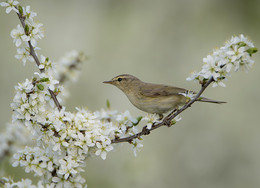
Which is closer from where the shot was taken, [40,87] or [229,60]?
[40,87]

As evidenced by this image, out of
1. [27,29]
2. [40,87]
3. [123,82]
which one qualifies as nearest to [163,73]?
[123,82]

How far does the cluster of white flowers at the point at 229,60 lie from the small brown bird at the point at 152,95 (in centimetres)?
122

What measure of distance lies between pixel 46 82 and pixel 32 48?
42cm

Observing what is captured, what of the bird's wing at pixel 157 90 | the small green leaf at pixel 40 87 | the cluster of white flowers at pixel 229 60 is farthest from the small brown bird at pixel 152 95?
the small green leaf at pixel 40 87

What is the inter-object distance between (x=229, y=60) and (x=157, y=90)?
1906 millimetres

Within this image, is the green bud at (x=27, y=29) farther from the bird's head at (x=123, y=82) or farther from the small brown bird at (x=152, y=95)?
the bird's head at (x=123, y=82)

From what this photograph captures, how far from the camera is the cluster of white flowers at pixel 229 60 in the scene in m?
3.11

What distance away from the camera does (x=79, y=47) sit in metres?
10.5

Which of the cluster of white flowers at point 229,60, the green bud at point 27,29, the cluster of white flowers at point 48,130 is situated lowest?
the cluster of white flowers at point 48,130

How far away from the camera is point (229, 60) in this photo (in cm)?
313

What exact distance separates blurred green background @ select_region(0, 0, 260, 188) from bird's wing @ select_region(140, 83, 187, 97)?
1.34 m

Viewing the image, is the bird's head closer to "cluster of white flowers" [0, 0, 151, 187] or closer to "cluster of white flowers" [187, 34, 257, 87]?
"cluster of white flowers" [0, 0, 151, 187]

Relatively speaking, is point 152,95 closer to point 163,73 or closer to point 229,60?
point 229,60

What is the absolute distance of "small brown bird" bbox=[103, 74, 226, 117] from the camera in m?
4.66
